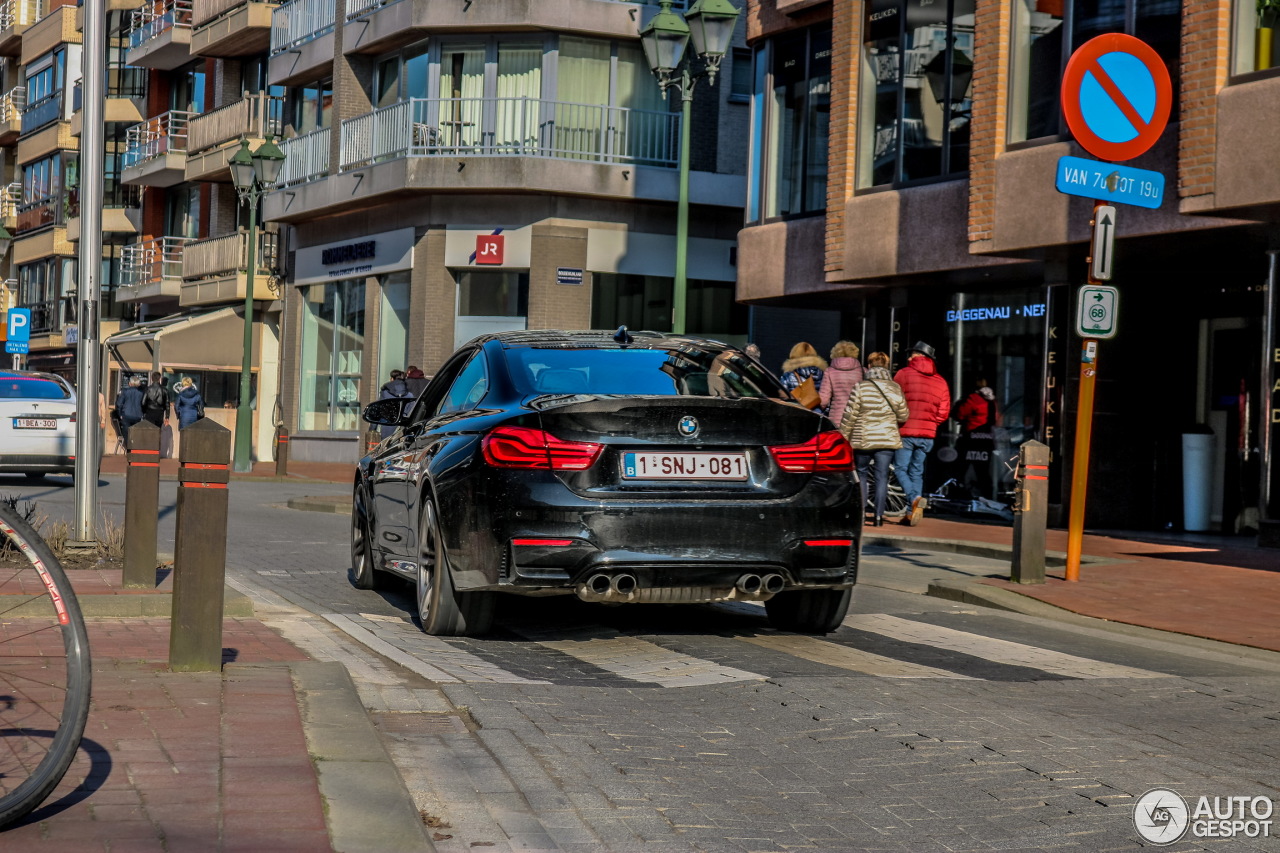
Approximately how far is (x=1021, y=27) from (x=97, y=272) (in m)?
11.2

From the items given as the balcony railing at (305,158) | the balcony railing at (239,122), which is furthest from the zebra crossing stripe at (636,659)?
the balcony railing at (239,122)

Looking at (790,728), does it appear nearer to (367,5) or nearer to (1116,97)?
(1116,97)

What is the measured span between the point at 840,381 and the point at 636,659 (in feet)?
35.1

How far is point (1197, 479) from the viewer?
1816 centimetres

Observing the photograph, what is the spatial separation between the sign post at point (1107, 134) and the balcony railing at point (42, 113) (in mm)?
52139

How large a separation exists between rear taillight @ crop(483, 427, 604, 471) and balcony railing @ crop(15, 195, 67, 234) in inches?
2153

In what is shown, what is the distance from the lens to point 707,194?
32.6 metres

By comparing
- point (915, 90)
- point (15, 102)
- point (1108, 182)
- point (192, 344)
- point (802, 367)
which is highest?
point (15, 102)

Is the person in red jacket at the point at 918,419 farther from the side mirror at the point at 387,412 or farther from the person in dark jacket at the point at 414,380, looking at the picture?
the person in dark jacket at the point at 414,380

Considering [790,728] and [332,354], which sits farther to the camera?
[332,354]

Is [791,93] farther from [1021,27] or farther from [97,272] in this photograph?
[97,272]

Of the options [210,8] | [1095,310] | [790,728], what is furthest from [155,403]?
[790,728]

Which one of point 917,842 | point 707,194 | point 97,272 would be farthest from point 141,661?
point 707,194

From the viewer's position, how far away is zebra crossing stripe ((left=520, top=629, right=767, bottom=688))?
22.7 feet
